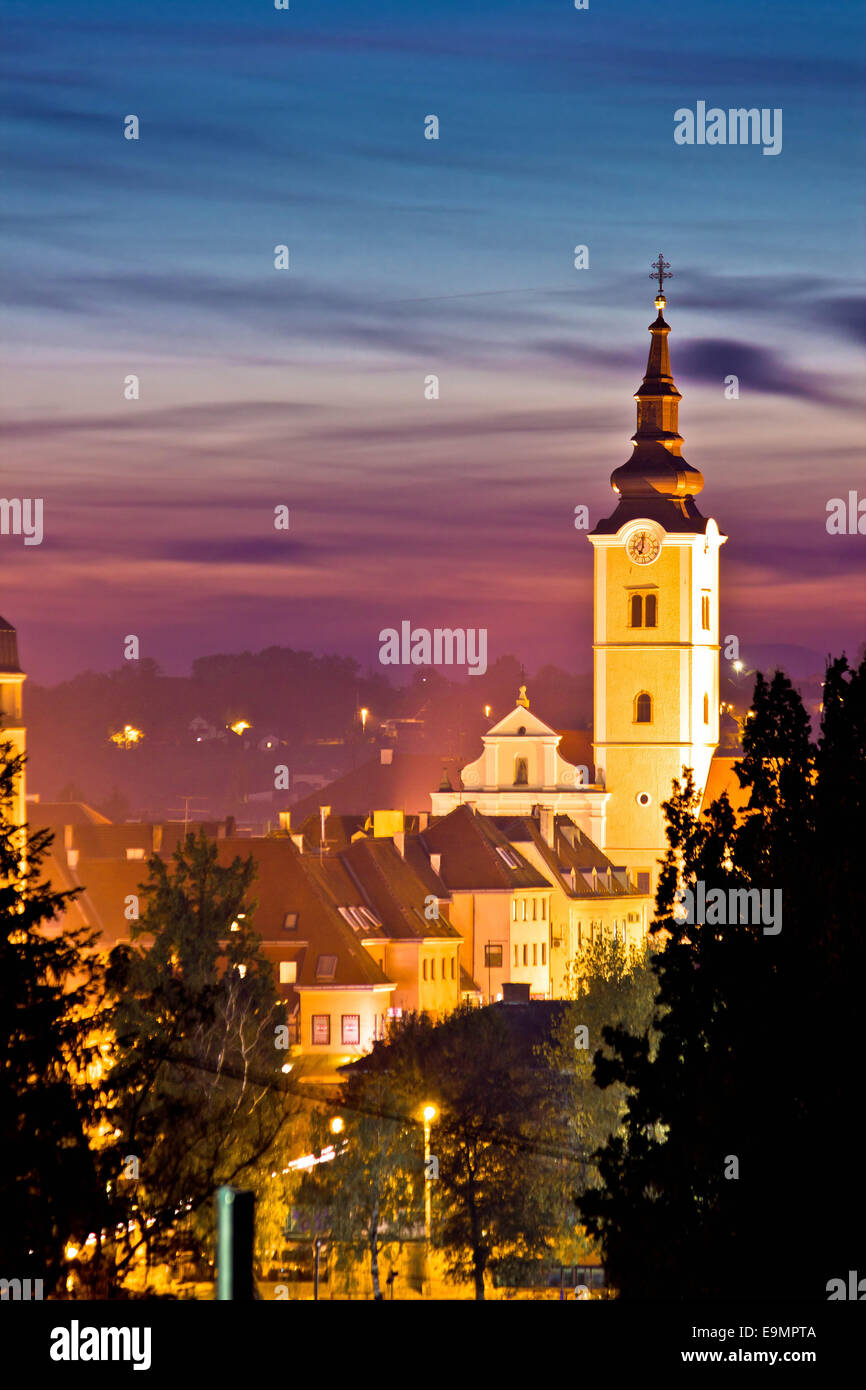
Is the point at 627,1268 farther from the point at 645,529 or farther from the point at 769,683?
the point at 645,529

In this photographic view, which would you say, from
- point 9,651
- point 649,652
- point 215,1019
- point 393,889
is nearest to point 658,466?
point 649,652

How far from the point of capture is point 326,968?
275 ft

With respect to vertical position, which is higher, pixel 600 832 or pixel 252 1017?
pixel 600 832

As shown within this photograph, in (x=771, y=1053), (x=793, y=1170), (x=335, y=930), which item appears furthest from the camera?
(x=335, y=930)

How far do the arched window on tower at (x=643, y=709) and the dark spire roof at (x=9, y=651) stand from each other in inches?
1643

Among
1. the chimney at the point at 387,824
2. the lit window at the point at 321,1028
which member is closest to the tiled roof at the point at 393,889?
the lit window at the point at 321,1028

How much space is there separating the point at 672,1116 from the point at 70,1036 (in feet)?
19.1

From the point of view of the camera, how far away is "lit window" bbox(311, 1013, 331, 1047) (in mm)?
83125

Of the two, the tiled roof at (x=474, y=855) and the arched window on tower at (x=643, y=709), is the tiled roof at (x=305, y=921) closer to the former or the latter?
the tiled roof at (x=474, y=855)

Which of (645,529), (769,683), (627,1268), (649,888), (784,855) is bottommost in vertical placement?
(627,1268)

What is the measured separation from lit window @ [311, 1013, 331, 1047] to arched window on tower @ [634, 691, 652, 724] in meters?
41.7

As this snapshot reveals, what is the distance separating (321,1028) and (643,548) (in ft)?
151

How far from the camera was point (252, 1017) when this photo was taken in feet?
173
